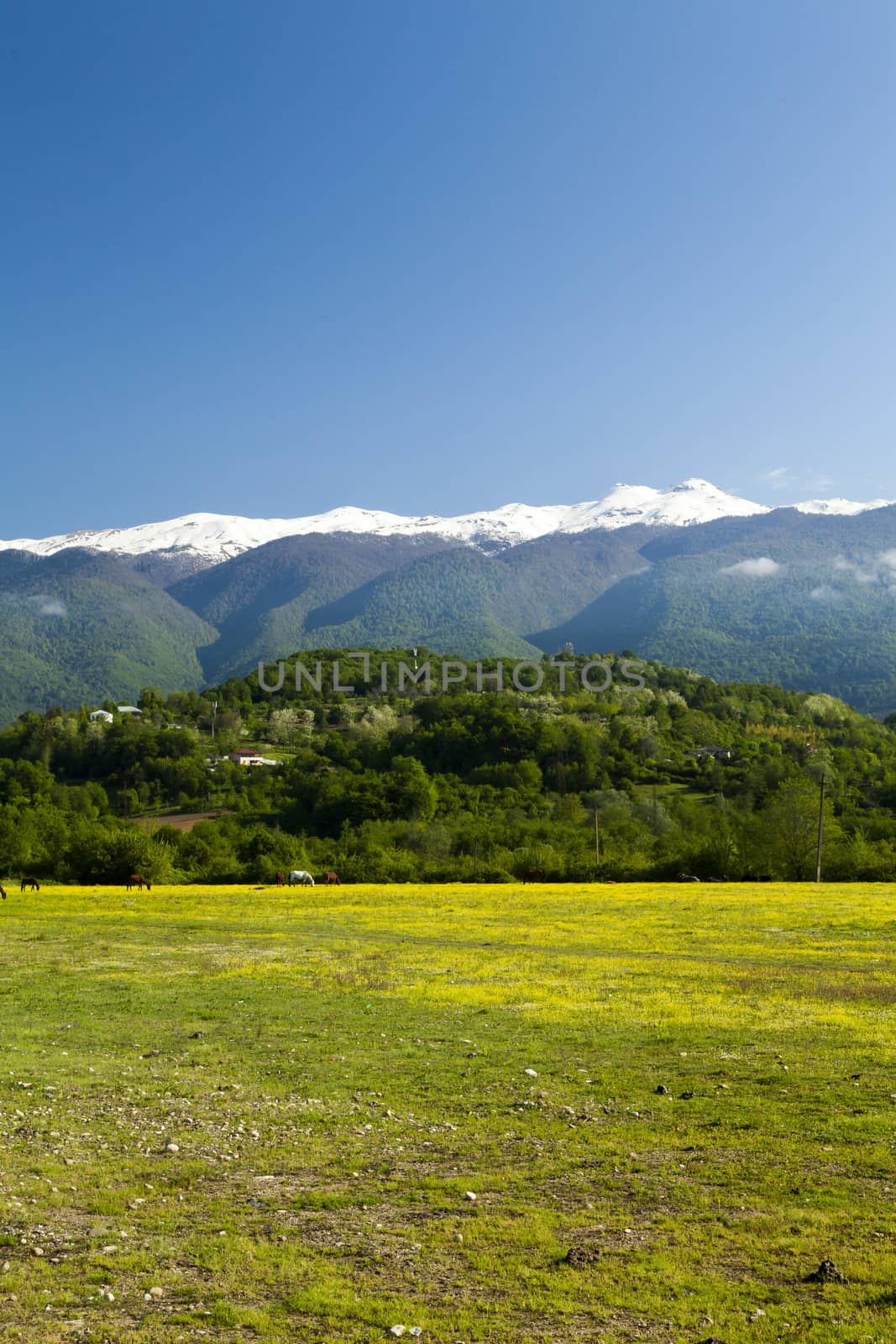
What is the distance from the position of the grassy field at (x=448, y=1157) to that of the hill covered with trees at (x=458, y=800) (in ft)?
172

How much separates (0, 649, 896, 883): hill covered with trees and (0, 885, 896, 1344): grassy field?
52335mm

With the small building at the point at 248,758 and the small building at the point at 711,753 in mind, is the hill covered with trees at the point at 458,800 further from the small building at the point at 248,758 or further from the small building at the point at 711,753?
the small building at the point at 248,758

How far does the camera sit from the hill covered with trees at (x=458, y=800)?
77.2 metres

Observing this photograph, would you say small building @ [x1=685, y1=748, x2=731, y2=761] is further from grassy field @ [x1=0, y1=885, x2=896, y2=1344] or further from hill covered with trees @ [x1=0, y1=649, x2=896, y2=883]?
grassy field @ [x1=0, y1=885, x2=896, y2=1344]

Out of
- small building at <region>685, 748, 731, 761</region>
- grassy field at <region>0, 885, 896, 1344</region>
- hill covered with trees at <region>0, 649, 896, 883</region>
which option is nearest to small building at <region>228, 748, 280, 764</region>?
hill covered with trees at <region>0, 649, 896, 883</region>

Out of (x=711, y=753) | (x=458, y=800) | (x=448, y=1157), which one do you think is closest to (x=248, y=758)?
(x=458, y=800)

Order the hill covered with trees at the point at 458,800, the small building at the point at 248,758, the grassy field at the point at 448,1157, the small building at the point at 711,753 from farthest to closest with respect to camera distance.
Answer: the small building at the point at 248,758 < the small building at the point at 711,753 < the hill covered with trees at the point at 458,800 < the grassy field at the point at 448,1157

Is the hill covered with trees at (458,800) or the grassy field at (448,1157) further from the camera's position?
the hill covered with trees at (458,800)

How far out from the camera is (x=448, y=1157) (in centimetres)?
1147

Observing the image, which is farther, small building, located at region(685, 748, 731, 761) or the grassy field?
small building, located at region(685, 748, 731, 761)

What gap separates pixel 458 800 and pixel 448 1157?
116817 millimetres

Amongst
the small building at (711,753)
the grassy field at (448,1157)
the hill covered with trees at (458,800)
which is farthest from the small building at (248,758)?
the grassy field at (448,1157)

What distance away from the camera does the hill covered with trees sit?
77.2 m

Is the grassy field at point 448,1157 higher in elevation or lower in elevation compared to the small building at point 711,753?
higher
